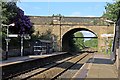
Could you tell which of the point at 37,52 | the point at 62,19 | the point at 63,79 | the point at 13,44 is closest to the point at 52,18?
the point at 62,19

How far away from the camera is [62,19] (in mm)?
74375

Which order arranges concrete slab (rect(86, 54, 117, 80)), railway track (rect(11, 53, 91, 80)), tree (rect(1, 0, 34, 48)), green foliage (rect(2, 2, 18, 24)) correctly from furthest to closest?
tree (rect(1, 0, 34, 48)), green foliage (rect(2, 2, 18, 24)), railway track (rect(11, 53, 91, 80)), concrete slab (rect(86, 54, 117, 80))

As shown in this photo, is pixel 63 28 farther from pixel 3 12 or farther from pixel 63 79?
pixel 63 79

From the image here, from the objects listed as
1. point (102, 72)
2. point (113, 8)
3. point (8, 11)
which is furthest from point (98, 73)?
point (8, 11)

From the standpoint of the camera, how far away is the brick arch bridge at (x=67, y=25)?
72.0 m

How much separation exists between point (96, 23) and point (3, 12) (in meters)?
33.6

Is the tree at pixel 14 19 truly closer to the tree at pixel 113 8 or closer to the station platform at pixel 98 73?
the tree at pixel 113 8

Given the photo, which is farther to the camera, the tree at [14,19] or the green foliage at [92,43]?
the green foliage at [92,43]

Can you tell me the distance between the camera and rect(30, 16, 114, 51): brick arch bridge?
236 ft

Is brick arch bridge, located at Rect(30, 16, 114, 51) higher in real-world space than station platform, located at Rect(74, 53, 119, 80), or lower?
higher

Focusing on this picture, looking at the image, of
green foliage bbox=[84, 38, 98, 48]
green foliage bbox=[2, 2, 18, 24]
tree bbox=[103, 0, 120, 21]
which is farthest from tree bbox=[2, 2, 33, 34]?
green foliage bbox=[84, 38, 98, 48]

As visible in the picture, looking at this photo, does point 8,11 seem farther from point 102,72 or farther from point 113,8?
point 102,72

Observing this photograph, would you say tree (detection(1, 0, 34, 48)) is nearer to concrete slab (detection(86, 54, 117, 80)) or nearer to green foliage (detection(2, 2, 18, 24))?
green foliage (detection(2, 2, 18, 24))

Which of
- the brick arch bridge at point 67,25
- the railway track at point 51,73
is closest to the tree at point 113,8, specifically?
the railway track at point 51,73
